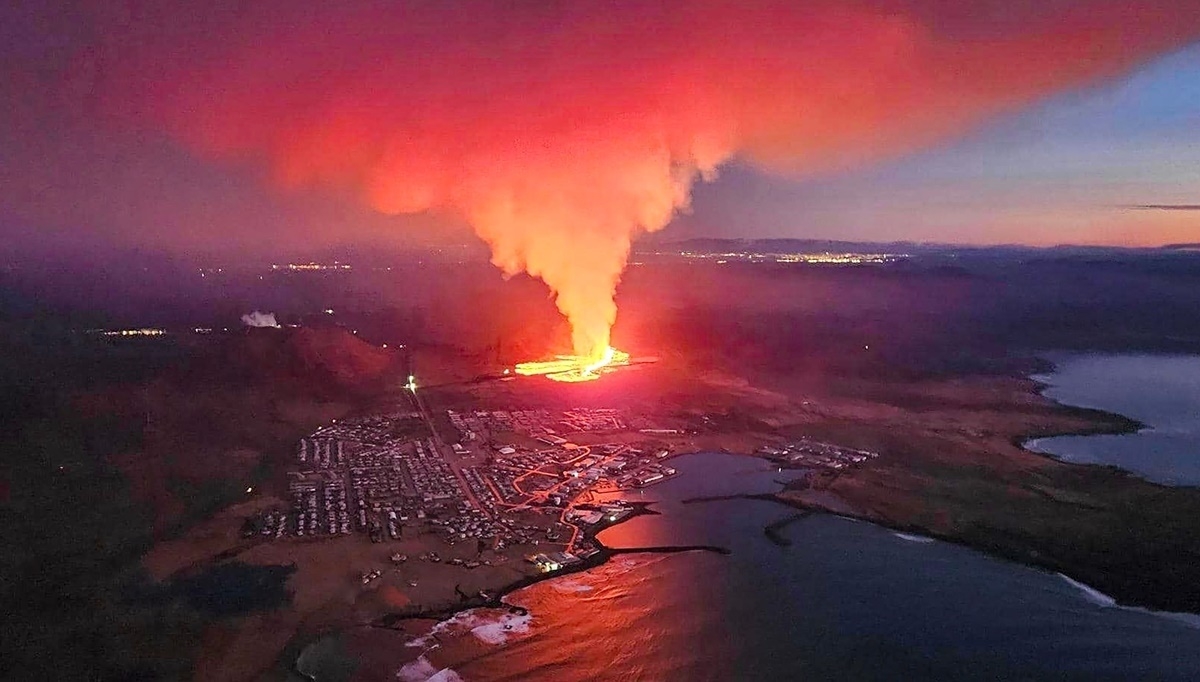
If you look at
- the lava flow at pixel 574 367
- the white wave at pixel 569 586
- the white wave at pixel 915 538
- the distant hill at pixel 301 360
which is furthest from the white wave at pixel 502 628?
the distant hill at pixel 301 360

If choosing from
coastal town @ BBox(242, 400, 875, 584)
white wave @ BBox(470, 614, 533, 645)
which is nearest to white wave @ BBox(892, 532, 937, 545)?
coastal town @ BBox(242, 400, 875, 584)

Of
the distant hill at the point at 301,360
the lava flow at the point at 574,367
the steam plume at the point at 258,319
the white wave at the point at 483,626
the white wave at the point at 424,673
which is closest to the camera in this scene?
the white wave at the point at 424,673

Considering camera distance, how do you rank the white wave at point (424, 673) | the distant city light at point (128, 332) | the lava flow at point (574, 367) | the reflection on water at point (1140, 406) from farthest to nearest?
the distant city light at point (128, 332) < the lava flow at point (574, 367) < the reflection on water at point (1140, 406) < the white wave at point (424, 673)

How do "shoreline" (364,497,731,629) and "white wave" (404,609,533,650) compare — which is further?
"shoreline" (364,497,731,629)

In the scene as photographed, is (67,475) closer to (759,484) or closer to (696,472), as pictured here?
(696,472)

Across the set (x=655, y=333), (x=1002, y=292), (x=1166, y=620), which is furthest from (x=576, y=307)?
(x=1002, y=292)

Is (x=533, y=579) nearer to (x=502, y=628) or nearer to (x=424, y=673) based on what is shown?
(x=502, y=628)

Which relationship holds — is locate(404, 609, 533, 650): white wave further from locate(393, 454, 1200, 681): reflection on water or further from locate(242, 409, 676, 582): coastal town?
locate(242, 409, 676, 582): coastal town

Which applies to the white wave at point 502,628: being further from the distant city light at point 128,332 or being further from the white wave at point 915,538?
the distant city light at point 128,332
